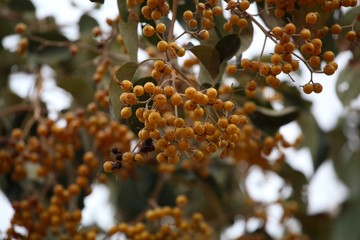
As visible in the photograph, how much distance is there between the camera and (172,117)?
1.09m

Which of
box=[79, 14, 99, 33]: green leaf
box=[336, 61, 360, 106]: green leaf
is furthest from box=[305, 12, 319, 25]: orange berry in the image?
box=[79, 14, 99, 33]: green leaf

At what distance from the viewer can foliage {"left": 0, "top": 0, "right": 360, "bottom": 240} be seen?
3.68 ft

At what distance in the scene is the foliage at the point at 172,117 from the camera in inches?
44.2

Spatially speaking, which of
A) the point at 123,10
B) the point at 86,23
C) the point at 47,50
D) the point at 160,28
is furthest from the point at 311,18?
the point at 47,50

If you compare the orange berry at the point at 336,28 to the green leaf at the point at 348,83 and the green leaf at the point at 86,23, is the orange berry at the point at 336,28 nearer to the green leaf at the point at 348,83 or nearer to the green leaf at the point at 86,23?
the green leaf at the point at 348,83

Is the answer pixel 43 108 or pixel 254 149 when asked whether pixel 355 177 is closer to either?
pixel 254 149

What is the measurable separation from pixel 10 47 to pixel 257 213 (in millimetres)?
1114

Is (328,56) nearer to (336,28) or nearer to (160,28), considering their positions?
(336,28)

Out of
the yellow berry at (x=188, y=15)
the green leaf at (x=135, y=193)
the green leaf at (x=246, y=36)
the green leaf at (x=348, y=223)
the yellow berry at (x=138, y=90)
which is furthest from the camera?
the green leaf at (x=348, y=223)

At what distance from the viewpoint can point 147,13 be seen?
1133mm

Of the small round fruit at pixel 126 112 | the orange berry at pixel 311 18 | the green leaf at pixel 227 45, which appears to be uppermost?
the orange berry at pixel 311 18

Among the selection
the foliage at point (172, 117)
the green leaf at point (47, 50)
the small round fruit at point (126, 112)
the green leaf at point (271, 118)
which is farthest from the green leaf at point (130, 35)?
the green leaf at point (47, 50)

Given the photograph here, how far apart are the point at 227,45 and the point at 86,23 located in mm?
753

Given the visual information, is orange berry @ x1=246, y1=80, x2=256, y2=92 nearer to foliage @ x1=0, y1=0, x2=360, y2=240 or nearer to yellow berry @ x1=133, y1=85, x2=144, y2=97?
foliage @ x1=0, y1=0, x2=360, y2=240
